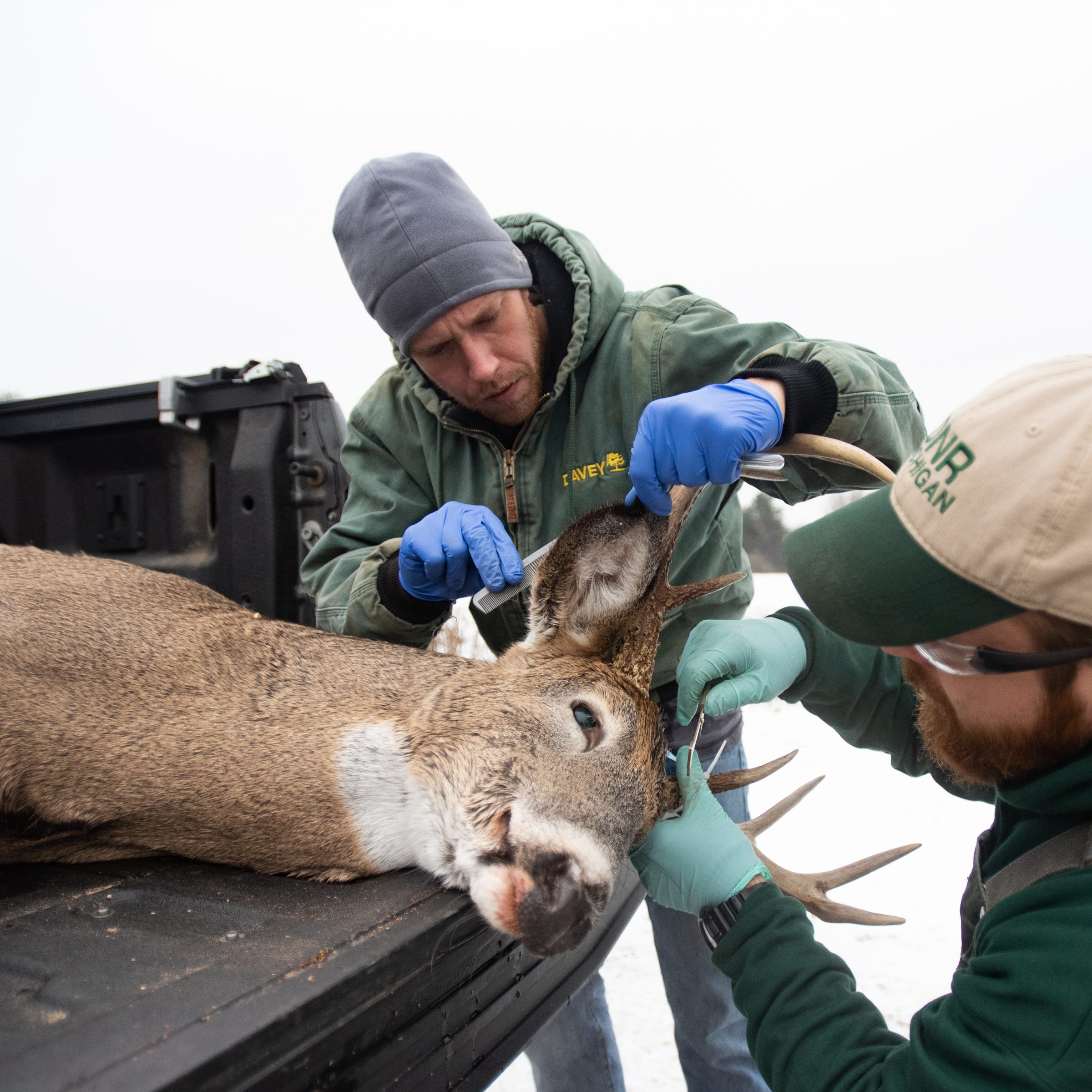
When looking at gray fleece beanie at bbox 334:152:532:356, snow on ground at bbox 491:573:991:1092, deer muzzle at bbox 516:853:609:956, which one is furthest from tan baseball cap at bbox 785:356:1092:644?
snow on ground at bbox 491:573:991:1092

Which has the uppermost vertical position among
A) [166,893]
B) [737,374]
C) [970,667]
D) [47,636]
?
[737,374]

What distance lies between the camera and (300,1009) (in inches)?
51.1

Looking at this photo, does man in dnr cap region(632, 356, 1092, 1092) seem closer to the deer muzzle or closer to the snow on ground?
the deer muzzle

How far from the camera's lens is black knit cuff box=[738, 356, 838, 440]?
2465 millimetres

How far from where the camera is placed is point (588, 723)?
2170 mm

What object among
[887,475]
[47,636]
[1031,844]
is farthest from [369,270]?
[1031,844]

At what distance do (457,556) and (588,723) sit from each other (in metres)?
0.82

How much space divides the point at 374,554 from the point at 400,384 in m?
0.81

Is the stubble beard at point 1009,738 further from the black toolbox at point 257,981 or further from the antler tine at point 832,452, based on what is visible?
the black toolbox at point 257,981

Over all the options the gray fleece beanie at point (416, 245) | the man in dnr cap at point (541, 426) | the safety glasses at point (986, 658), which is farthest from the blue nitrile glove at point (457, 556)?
the safety glasses at point (986, 658)

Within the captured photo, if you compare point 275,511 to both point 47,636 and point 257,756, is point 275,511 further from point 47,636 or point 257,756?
point 257,756

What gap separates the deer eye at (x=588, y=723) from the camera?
2.13 meters

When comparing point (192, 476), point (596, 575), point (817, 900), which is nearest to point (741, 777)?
point (817, 900)

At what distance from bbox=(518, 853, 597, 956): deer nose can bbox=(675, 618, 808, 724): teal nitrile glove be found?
2.71 feet
